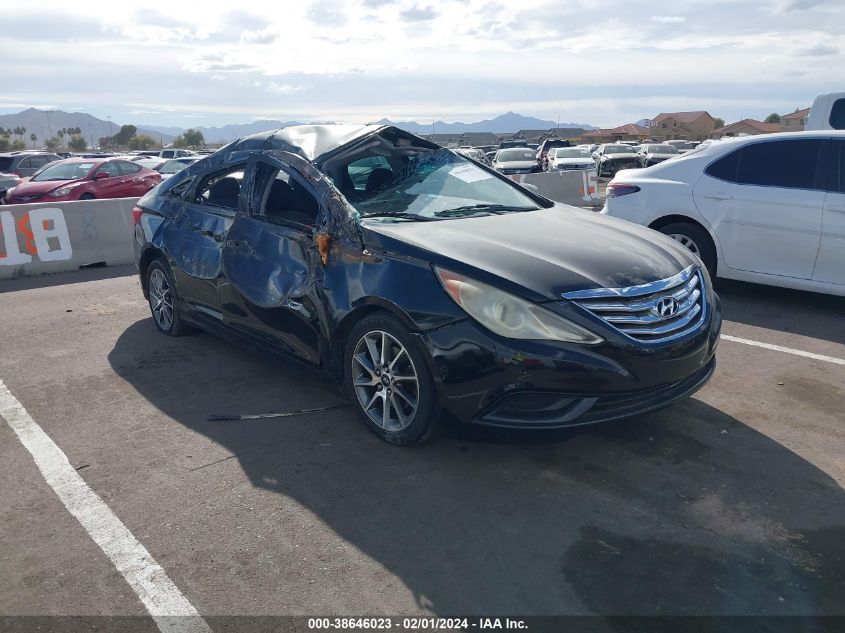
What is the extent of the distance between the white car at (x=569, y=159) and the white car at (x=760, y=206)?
19.3 meters

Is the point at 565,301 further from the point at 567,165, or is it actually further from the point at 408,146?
the point at 567,165

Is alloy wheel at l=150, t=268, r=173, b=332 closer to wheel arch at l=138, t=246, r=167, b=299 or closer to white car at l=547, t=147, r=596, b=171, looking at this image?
wheel arch at l=138, t=246, r=167, b=299

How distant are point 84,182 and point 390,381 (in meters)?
15.0

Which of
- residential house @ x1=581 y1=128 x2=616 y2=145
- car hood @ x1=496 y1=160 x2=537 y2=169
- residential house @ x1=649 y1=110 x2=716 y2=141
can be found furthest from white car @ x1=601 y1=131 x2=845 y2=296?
residential house @ x1=649 y1=110 x2=716 y2=141

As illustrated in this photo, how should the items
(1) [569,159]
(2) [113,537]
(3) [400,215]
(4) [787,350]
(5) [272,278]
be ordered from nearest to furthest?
1. (2) [113,537]
2. (3) [400,215]
3. (5) [272,278]
4. (4) [787,350]
5. (1) [569,159]

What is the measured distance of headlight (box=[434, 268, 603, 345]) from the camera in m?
3.80

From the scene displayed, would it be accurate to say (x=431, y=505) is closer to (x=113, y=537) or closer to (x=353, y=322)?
(x=353, y=322)

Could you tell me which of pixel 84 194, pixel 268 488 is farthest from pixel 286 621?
pixel 84 194

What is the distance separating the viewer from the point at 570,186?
16891mm

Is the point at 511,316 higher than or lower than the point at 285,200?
lower

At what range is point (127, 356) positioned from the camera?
632 cm

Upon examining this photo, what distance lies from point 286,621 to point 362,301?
1.87 meters

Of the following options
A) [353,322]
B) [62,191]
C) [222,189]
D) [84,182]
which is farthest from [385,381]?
[84,182]

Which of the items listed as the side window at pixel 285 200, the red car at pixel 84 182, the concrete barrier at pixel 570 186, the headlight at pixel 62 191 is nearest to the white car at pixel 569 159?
the concrete barrier at pixel 570 186
